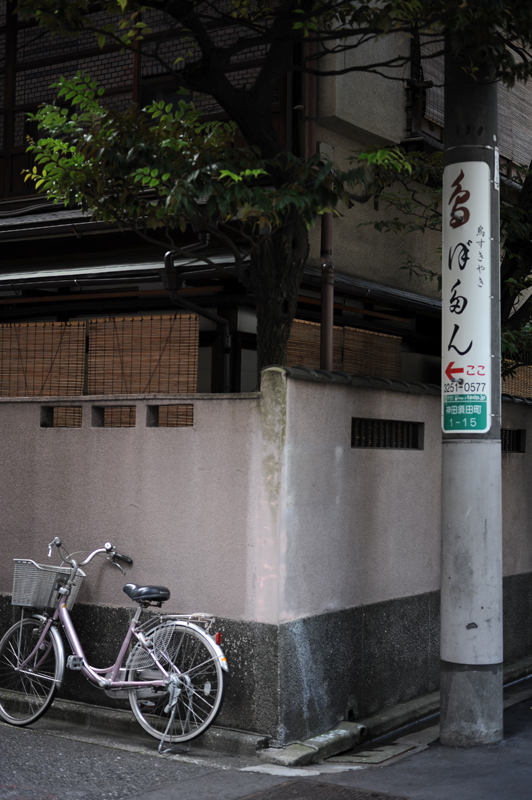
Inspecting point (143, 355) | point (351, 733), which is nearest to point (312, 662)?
point (351, 733)

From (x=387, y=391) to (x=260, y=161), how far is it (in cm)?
245

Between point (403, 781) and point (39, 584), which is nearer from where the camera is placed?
point (403, 781)

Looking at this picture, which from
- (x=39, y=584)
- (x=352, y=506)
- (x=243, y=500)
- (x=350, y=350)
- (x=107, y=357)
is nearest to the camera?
(x=243, y=500)

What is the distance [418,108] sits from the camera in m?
11.7

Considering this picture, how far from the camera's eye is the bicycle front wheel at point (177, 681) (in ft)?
22.3

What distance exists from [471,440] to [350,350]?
368 cm

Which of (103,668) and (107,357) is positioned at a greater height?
(107,357)

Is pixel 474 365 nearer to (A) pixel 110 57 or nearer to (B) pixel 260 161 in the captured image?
(B) pixel 260 161

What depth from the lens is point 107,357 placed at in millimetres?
9398

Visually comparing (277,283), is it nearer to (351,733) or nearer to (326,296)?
(326,296)

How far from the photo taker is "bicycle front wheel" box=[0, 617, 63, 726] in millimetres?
7375

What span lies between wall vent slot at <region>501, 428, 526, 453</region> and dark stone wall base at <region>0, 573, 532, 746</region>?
2258 millimetres

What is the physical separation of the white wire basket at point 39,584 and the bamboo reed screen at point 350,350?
3.81 metres

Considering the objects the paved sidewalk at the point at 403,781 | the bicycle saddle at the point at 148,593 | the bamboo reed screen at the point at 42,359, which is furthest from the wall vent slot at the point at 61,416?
the paved sidewalk at the point at 403,781
